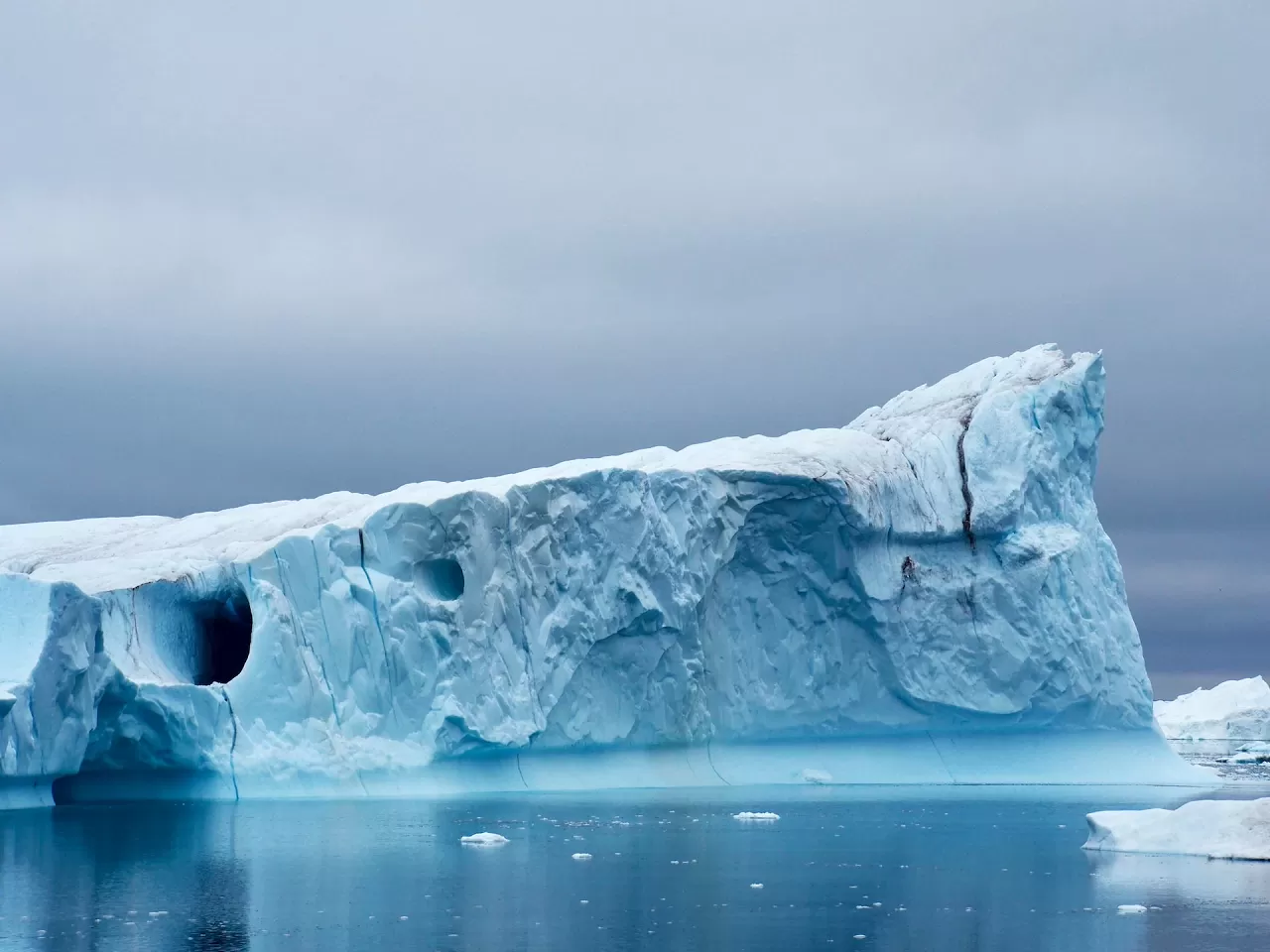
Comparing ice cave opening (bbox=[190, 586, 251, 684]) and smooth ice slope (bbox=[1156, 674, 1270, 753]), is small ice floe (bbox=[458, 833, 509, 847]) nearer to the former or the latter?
ice cave opening (bbox=[190, 586, 251, 684])

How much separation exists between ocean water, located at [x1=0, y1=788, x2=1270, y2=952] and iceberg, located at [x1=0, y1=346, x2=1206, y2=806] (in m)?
1.22

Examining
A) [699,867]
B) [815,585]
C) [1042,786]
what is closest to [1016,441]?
[815,585]

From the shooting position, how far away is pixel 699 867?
13.4 metres

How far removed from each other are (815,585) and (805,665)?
1169 millimetres

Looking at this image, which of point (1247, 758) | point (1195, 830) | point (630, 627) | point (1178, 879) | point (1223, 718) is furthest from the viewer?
point (1223, 718)

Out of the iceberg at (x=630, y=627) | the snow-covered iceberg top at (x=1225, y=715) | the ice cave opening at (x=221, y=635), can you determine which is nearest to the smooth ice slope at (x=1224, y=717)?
the snow-covered iceberg top at (x=1225, y=715)

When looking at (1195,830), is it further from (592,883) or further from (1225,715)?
(1225,715)

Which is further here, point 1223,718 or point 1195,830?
point 1223,718

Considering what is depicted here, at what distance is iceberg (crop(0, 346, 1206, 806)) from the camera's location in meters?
18.7

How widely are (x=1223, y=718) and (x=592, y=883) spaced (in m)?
38.0

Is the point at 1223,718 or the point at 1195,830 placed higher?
the point at 1195,830

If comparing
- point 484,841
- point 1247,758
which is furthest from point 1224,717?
point 484,841

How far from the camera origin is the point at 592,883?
1241cm

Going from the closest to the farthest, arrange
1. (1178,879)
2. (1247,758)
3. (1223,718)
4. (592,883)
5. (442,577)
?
(592,883) → (1178,879) → (442,577) → (1247,758) → (1223,718)
